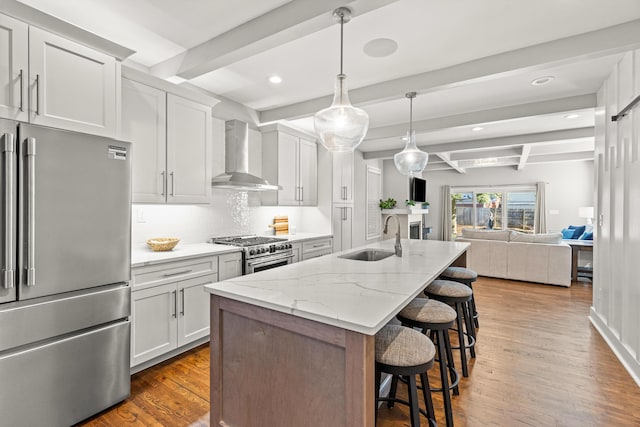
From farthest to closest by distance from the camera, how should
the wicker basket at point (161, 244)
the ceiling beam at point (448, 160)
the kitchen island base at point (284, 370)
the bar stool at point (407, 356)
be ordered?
the ceiling beam at point (448, 160) < the wicker basket at point (161, 244) < the bar stool at point (407, 356) < the kitchen island base at point (284, 370)

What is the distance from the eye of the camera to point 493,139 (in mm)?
5469

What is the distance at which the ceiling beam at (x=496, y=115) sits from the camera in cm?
352

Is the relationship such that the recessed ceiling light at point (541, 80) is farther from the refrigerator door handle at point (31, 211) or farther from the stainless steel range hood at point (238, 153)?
the refrigerator door handle at point (31, 211)

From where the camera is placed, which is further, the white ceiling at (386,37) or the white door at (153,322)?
the white door at (153,322)

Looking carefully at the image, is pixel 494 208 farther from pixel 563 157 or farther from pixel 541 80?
pixel 541 80

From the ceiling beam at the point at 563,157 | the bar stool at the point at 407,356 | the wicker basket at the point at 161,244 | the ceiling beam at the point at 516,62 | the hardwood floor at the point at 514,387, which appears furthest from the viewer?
the ceiling beam at the point at 563,157

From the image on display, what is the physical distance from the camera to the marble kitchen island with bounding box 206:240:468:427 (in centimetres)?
121

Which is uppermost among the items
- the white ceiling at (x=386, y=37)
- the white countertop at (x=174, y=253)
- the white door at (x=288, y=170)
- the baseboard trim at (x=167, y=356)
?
the white ceiling at (x=386, y=37)

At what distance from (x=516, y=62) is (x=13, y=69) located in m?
3.35

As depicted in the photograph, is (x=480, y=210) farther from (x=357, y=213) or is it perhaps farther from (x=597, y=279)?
(x=597, y=279)

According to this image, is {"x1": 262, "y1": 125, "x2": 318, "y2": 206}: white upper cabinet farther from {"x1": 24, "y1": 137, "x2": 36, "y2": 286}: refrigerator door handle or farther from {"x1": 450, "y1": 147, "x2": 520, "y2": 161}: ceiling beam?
{"x1": 450, "y1": 147, "x2": 520, "y2": 161}: ceiling beam

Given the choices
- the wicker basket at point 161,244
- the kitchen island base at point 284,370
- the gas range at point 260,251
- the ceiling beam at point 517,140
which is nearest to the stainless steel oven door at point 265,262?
the gas range at point 260,251

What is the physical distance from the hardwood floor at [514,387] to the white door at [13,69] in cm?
184

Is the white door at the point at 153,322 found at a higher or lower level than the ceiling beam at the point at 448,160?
lower
